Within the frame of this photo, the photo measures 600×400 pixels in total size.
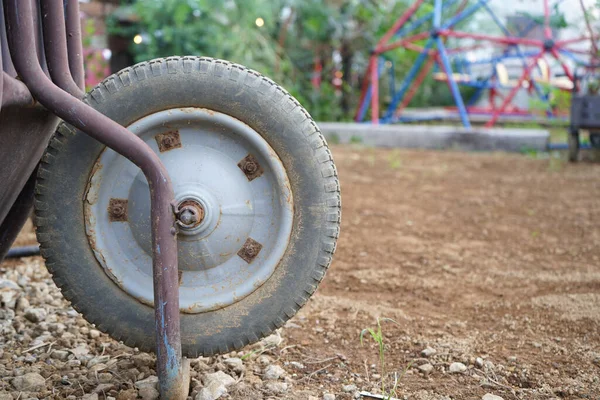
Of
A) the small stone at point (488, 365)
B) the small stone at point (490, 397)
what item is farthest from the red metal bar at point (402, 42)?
the small stone at point (490, 397)

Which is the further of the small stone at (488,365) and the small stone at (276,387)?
the small stone at (488,365)

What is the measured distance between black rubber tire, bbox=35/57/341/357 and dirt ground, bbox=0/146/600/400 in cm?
27

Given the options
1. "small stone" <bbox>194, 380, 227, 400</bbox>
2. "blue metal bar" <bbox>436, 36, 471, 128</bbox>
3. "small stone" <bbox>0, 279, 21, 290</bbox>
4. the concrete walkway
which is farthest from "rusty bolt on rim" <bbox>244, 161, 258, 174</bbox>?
"blue metal bar" <bbox>436, 36, 471, 128</bbox>

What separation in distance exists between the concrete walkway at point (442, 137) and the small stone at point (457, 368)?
5.57 m

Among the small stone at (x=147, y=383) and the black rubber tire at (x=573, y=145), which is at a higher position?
the black rubber tire at (x=573, y=145)

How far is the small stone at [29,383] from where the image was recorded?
1586 millimetres

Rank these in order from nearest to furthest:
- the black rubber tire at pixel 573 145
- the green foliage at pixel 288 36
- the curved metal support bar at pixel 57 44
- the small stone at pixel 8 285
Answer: the curved metal support bar at pixel 57 44
the small stone at pixel 8 285
the black rubber tire at pixel 573 145
the green foliage at pixel 288 36

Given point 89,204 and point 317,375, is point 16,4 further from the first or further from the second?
point 317,375

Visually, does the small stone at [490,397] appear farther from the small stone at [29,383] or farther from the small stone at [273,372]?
the small stone at [29,383]

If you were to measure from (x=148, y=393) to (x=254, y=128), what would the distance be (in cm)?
70

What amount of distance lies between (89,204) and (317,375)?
78 centimetres

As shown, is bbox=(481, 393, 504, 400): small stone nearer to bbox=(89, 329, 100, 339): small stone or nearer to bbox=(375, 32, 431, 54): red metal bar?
bbox=(89, 329, 100, 339): small stone

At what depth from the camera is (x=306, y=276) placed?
4.80 feet

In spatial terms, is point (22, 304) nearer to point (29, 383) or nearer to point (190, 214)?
point (29, 383)
